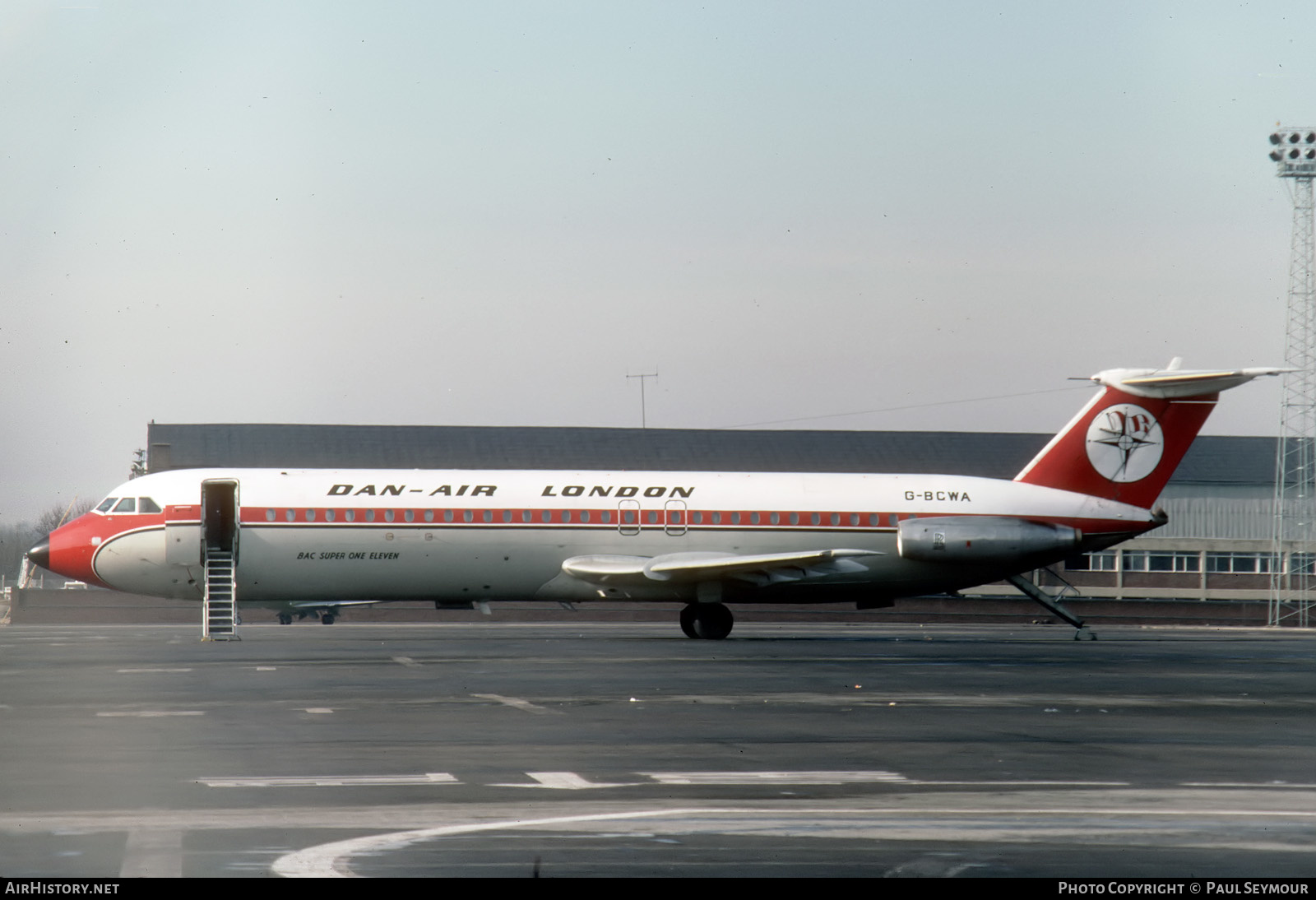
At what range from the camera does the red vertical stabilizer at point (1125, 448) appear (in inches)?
1506

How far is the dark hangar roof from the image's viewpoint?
6700 centimetres

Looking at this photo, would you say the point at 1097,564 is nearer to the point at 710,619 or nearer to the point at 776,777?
the point at 710,619

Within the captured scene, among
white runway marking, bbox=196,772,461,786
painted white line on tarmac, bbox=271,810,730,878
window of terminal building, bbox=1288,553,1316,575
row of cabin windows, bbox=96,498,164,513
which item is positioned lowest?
window of terminal building, bbox=1288,553,1316,575

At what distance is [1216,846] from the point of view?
9039 millimetres

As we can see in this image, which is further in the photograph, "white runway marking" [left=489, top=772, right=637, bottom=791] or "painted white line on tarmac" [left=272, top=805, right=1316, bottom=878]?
"white runway marking" [left=489, top=772, right=637, bottom=791]

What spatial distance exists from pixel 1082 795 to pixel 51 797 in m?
7.28

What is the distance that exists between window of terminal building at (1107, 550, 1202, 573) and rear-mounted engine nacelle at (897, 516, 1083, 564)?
34.8 metres

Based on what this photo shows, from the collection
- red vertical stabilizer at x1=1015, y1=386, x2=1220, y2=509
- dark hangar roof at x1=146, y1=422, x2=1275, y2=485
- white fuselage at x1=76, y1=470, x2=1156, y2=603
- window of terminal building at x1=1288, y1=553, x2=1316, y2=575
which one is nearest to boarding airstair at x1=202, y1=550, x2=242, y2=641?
white fuselage at x1=76, y1=470, x2=1156, y2=603

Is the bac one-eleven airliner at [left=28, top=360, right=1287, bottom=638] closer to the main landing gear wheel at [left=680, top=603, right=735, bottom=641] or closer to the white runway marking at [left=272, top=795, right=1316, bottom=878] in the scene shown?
the main landing gear wheel at [left=680, top=603, right=735, bottom=641]

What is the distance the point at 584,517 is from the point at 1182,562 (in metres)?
45.1

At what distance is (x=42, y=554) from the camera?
34.9 metres

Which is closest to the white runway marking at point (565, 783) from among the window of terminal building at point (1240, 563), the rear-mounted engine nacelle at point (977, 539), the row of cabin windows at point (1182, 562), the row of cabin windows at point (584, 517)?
the row of cabin windows at point (584, 517)
